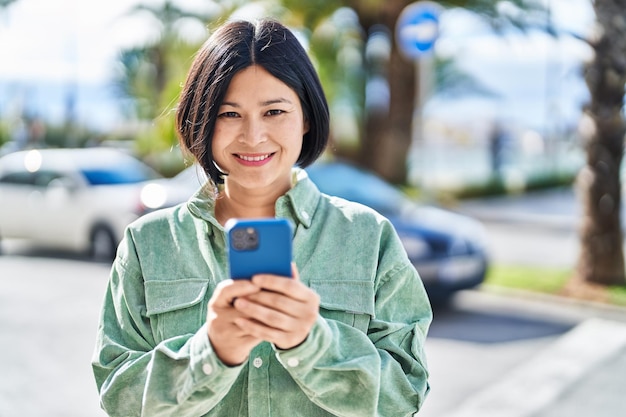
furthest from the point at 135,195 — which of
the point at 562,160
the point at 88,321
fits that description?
the point at 562,160

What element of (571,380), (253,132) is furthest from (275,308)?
(571,380)

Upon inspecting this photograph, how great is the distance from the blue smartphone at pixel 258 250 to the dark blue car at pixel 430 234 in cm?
608

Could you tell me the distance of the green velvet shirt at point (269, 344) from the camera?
1.43 metres

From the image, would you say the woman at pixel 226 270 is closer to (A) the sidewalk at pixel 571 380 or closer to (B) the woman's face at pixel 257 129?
(B) the woman's face at pixel 257 129

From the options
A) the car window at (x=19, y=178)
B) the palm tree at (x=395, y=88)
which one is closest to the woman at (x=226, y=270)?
the car window at (x=19, y=178)

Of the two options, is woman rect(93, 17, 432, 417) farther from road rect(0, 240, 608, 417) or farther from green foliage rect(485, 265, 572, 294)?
green foliage rect(485, 265, 572, 294)

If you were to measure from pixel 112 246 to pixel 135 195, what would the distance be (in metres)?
0.76

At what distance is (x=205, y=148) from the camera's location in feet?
5.30

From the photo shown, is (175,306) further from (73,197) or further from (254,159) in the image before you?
(73,197)

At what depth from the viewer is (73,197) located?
10242 mm

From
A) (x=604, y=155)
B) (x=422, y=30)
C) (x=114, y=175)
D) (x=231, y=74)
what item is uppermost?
(x=422, y=30)

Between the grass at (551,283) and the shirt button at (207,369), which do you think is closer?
the shirt button at (207,369)

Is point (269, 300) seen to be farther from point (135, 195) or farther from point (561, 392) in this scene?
point (135, 195)

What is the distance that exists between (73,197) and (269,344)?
919cm
